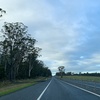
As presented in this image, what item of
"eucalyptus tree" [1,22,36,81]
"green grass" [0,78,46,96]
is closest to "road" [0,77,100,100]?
"green grass" [0,78,46,96]

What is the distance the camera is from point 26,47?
91.9 m

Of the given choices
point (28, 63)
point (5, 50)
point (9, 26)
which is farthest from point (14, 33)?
point (28, 63)

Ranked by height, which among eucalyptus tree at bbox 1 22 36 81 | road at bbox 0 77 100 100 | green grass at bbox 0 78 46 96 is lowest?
road at bbox 0 77 100 100

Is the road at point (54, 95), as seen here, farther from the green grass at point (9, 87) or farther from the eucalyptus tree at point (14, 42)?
Answer: the eucalyptus tree at point (14, 42)

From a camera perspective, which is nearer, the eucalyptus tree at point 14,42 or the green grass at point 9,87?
the green grass at point 9,87

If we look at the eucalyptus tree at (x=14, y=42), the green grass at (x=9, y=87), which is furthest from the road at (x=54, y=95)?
the eucalyptus tree at (x=14, y=42)

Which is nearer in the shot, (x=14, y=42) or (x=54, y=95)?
(x=54, y=95)

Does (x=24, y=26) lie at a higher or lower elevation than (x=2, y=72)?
higher

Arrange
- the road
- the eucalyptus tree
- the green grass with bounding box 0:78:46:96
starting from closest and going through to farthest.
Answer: the road → the green grass with bounding box 0:78:46:96 → the eucalyptus tree

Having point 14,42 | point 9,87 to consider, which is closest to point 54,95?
point 9,87

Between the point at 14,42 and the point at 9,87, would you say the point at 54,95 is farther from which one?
the point at 14,42

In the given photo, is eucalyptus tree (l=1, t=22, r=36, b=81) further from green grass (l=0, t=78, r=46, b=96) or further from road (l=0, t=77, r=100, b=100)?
road (l=0, t=77, r=100, b=100)

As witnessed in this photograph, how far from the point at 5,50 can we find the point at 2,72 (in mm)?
10550

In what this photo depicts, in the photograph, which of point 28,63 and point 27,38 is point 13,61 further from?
point 28,63
